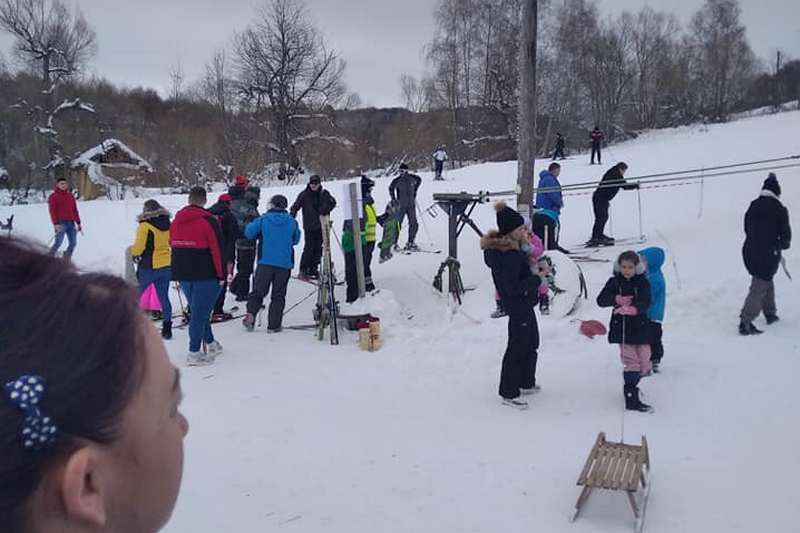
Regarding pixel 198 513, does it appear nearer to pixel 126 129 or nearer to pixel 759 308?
pixel 759 308

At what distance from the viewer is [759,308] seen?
7.36 meters

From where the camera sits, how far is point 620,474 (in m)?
4.04

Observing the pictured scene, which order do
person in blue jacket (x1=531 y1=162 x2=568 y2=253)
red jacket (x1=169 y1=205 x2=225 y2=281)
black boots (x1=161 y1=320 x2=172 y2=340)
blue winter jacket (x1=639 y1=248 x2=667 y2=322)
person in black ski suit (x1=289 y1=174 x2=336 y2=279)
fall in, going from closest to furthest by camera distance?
blue winter jacket (x1=639 y1=248 x2=667 y2=322), red jacket (x1=169 y1=205 x2=225 y2=281), black boots (x1=161 y1=320 x2=172 y2=340), person in black ski suit (x1=289 y1=174 x2=336 y2=279), person in blue jacket (x1=531 y1=162 x2=568 y2=253)

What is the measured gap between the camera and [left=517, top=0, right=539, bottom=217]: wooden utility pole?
10.0 meters

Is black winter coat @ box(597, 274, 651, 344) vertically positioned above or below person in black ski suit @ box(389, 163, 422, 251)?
below

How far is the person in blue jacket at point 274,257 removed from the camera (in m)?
8.48

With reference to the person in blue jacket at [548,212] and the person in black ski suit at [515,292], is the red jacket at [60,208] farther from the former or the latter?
the person in black ski suit at [515,292]

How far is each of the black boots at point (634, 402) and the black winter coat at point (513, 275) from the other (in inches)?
43.6

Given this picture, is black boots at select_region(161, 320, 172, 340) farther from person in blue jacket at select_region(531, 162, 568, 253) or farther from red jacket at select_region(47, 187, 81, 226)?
red jacket at select_region(47, 187, 81, 226)

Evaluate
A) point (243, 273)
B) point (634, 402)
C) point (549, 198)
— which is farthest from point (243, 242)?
point (634, 402)

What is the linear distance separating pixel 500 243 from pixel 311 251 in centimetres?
540

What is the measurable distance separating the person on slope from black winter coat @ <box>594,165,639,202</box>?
21.1 feet

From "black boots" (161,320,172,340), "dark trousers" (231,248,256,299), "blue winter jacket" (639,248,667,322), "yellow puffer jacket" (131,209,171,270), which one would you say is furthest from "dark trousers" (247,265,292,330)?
"blue winter jacket" (639,248,667,322)

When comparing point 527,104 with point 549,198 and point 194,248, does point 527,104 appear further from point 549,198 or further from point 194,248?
point 194,248
